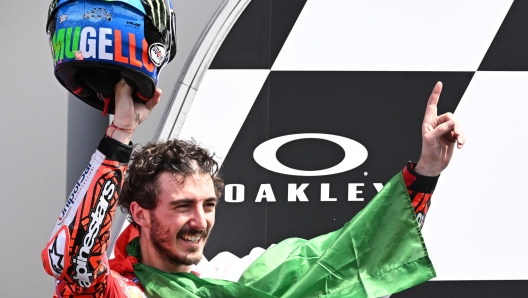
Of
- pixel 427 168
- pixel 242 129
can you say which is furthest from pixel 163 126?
pixel 427 168

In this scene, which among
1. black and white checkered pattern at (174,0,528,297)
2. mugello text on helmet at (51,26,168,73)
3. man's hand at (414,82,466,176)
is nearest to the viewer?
mugello text on helmet at (51,26,168,73)

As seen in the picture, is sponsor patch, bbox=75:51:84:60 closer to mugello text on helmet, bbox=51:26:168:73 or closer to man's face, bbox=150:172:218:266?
mugello text on helmet, bbox=51:26:168:73

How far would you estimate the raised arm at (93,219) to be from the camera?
1421 mm

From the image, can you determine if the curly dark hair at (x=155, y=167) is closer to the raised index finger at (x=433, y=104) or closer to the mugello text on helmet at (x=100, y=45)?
the mugello text on helmet at (x=100, y=45)

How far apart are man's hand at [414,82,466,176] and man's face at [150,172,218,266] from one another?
518mm

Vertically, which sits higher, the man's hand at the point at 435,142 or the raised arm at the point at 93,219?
the man's hand at the point at 435,142

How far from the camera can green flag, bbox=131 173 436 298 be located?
5.69 feet

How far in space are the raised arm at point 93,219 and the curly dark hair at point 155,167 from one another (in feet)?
0.94

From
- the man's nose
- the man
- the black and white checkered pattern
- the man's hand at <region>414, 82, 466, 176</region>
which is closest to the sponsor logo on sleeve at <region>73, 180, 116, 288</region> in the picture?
the man

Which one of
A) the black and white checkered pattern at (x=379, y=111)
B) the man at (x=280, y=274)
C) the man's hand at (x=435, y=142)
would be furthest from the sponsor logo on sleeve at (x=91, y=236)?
the black and white checkered pattern at (x=379, y=111)

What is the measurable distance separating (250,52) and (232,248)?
61 centimetres

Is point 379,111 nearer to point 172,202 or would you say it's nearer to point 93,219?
point 172,202

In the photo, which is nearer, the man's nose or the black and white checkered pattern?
the man's nose

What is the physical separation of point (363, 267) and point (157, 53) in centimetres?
72
